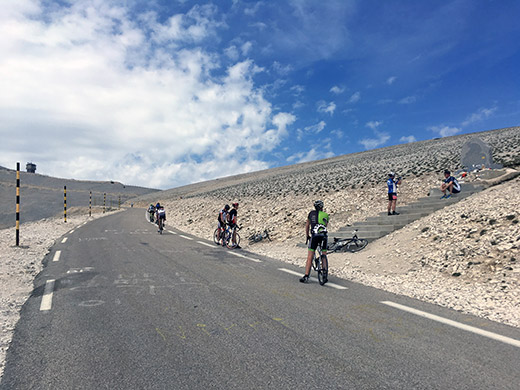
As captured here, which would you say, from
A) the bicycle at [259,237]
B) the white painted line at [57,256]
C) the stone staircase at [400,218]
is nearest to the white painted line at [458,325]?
the stone staircase at [400,218]

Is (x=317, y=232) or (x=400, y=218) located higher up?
(x=400, y=218)

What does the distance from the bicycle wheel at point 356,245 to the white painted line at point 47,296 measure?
896 cm

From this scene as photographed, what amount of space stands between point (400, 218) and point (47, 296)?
11.4m

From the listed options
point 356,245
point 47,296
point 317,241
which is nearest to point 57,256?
point 47,296

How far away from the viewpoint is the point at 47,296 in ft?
20.4

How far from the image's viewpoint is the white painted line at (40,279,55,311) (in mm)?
5551

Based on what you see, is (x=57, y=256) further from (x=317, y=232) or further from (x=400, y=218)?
(x=400, y=218)

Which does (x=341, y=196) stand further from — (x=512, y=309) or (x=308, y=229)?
(x=512, y=309)

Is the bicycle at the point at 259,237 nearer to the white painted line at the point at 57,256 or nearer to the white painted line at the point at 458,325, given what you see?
the white painted line at the point at 57,256

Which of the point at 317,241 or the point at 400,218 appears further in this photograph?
the point at 400,218

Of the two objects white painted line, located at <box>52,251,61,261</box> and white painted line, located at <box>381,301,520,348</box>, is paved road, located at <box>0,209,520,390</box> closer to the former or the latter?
white painted line, located at <box>381,301,520,348</box>

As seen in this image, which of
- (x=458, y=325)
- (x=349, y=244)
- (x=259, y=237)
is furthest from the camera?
(x=259, y=237)

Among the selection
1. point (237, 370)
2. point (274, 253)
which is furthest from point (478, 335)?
point (274, 253)

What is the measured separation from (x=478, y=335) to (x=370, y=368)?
209 cm
